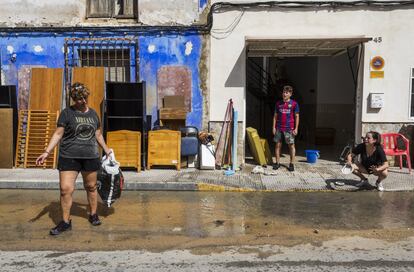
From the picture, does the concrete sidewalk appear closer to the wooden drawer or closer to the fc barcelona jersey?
the wooden drawer

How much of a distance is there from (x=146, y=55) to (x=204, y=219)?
16.3 ft

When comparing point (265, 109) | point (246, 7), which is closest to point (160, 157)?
point (246, 7)

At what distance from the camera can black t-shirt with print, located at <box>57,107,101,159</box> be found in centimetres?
545

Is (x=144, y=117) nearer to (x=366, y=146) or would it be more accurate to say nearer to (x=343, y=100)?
(x=366, y=146)

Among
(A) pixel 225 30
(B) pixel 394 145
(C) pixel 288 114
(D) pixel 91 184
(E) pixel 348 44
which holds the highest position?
(A) pixel 225 30

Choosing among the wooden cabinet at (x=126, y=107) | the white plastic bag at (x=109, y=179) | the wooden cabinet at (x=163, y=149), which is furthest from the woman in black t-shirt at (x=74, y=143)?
the wooden cabinet at (x=126, y=107)

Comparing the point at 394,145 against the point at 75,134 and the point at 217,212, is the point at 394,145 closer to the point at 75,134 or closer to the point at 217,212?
the point at 217,212

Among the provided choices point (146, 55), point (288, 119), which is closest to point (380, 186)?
point (288, 119)

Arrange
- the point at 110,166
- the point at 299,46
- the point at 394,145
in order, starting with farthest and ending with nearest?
the point at 299,46 → the point at 394,145 → the point at 110,166

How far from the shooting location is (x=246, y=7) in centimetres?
974

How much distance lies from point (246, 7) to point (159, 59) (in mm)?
2203

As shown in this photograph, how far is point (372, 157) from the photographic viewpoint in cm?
776

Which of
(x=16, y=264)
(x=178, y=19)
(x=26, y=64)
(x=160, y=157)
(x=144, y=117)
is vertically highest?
(x=178, y=19)

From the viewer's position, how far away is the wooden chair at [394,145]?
9.11 metres
